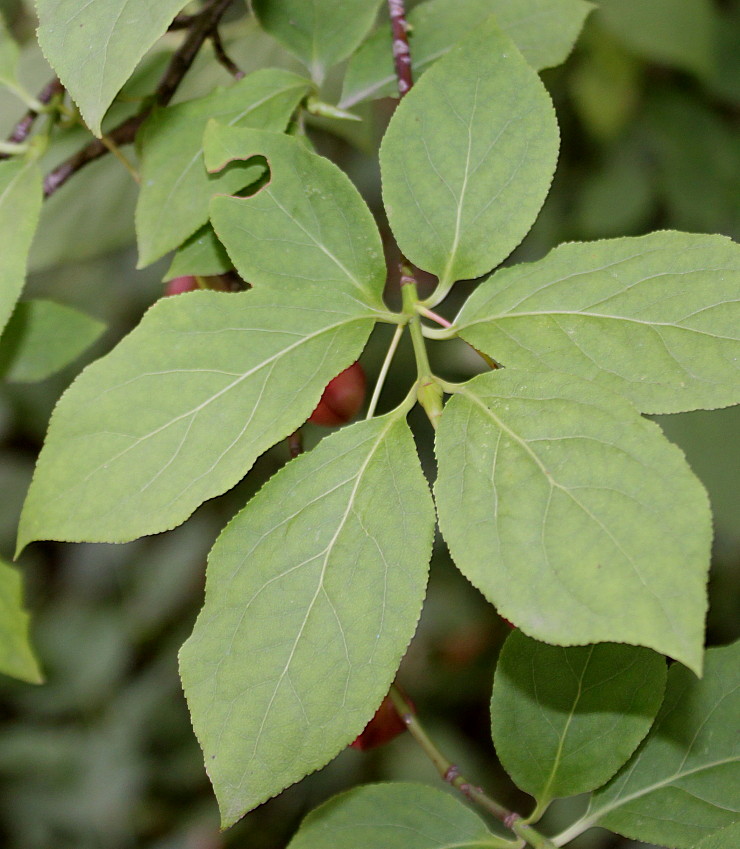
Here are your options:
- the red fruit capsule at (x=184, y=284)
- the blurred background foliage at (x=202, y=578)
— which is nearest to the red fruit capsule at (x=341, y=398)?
the red fruit capsule at (x=184, y=284)

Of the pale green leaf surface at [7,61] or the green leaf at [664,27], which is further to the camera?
the green leaf at [664,27]

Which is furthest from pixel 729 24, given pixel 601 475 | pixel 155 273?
pixel 601 475

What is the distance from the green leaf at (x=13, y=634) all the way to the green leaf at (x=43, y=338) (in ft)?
0.81

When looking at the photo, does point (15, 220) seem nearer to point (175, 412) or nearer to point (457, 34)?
point (175, 412)

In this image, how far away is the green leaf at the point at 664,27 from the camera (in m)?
1.59

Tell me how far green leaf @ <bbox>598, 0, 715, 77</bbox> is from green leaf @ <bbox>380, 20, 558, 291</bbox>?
3.66ft

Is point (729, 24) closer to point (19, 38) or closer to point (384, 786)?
point (19, 38)

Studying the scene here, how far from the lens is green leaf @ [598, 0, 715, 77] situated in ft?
5.21

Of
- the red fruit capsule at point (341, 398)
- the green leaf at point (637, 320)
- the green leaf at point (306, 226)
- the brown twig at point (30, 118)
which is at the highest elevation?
the brown twig at point (30, 118)

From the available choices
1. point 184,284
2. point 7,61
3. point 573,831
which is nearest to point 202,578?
point 184,284

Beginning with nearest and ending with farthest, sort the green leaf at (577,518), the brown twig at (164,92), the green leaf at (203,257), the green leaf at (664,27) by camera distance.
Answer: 1. the green leaf at (577,518)
2. the green leaf at (203,257)
3. the brown twig at (164,92)
4. the green leaf at (664,27)

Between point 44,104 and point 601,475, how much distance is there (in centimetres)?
73

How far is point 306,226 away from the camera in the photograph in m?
0.66

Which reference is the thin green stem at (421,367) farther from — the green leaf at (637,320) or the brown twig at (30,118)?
the brown twig at (30,118)
